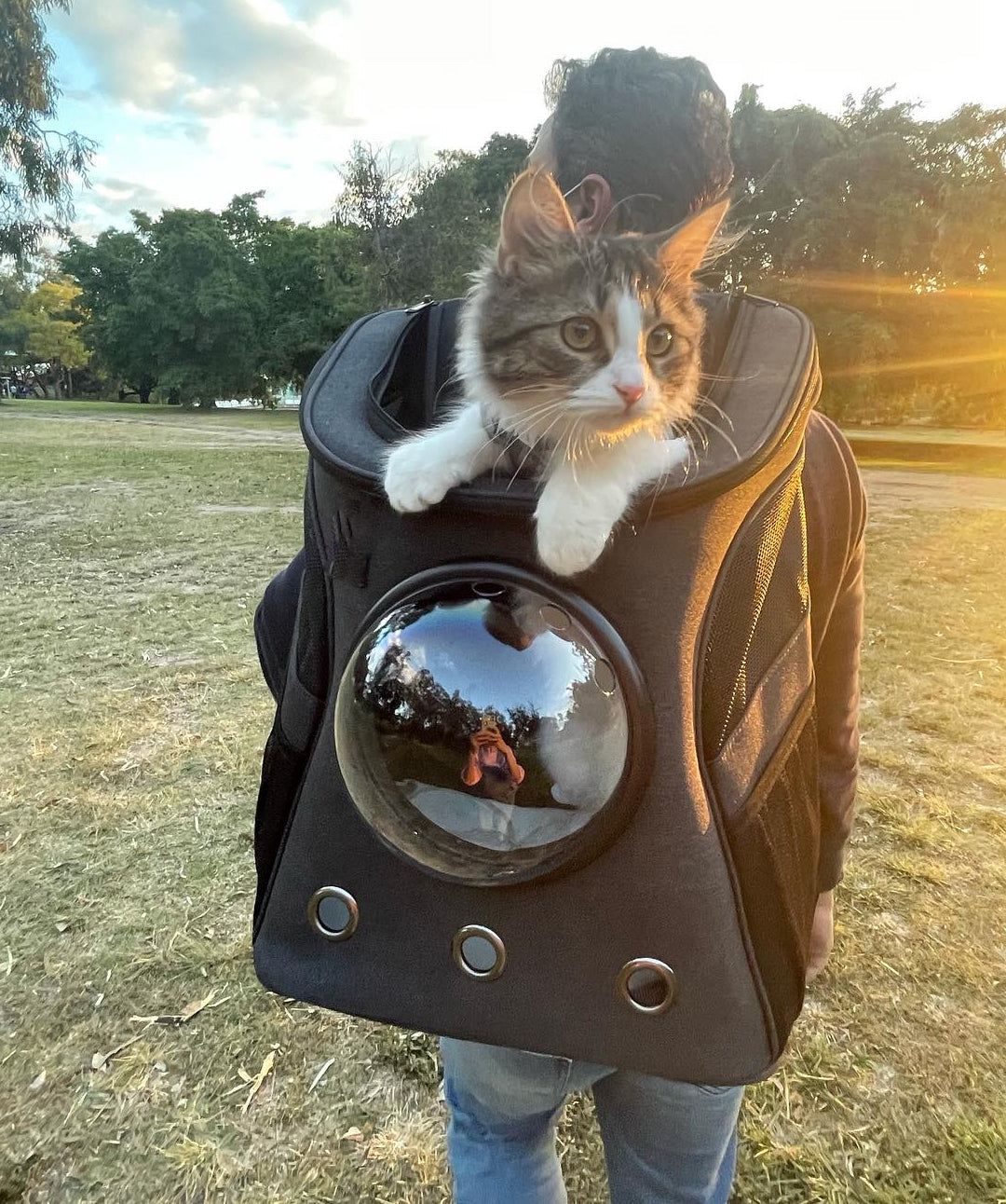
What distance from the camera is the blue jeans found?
1.28 metres

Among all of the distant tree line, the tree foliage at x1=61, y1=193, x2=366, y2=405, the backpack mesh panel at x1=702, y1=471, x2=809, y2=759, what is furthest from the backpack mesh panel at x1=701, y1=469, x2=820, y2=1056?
the tree foliage at x1=61, y1=193, x2=366, y2=405

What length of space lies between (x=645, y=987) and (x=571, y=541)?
1.86 feet

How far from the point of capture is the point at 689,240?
1389mm

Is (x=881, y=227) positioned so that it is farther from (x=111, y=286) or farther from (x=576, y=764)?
(x=111, y=286)

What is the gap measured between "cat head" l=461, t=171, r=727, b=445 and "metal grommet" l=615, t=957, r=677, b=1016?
735 mm

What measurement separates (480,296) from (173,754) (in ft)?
9.94

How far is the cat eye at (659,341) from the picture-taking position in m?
1.43

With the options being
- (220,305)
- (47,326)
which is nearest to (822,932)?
(220,305)

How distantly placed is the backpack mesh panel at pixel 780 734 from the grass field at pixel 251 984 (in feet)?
4.12

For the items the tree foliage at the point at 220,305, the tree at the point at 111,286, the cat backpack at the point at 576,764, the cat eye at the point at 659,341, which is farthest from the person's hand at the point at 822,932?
the tree at the point at 111,286

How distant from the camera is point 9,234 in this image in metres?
9.51

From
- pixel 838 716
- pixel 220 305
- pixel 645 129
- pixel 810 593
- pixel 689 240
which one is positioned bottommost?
pixel 220 305

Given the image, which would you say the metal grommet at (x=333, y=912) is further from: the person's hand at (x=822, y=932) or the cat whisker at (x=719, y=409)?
the person's hand at (x=822, y=932)

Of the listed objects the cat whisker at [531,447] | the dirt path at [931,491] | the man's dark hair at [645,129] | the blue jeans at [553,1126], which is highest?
the man's dark hair at [645,129]
